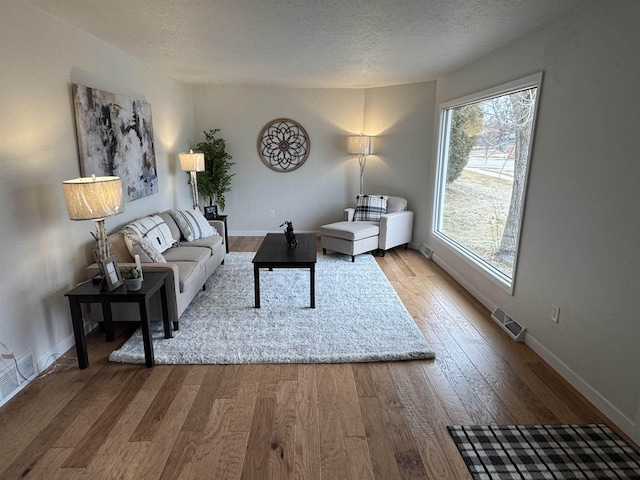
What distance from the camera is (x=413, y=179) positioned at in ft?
18.9

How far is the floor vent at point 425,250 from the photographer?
5355 mm

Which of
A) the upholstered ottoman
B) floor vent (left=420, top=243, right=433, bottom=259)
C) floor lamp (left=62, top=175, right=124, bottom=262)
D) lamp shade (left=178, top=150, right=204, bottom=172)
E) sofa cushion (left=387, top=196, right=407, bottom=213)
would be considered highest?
lamp shade (left=178, top=150, right=204, bottom=172)

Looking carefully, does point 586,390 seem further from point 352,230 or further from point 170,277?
point 352,230

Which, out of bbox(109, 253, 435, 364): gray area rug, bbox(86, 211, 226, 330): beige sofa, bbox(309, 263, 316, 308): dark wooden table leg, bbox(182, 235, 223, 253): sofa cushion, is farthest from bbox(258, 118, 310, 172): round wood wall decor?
bbox(309, 263, 316, 308): dark wooden table leg

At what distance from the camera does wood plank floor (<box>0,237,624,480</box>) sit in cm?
186

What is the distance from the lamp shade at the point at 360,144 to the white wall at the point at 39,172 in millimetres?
3501

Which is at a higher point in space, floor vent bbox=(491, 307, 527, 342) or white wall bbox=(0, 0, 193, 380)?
white wall bbox=(0, 0, 193, 380)

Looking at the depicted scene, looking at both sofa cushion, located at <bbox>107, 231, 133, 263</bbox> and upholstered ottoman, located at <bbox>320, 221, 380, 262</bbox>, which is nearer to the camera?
sofa cushion, located at <bbox>107, 231, 133, 263</bbox>

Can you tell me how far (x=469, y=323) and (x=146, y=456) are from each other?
2.66m

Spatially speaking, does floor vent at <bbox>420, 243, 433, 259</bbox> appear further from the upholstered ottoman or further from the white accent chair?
the upholstered ottoman

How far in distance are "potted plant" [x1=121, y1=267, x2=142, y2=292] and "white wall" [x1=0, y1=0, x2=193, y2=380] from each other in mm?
571

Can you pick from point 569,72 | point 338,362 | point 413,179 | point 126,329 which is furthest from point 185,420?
point 413,179

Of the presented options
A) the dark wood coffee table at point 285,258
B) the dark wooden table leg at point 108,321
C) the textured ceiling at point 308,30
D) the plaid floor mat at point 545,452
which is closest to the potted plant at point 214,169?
the textured ceiling at point 308,30

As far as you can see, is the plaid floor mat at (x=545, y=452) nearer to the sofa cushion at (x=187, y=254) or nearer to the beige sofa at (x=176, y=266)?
the beige sofa at (x=176, y=266)
